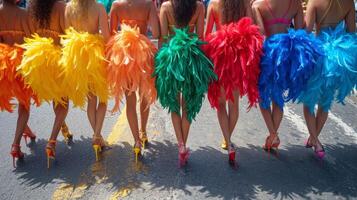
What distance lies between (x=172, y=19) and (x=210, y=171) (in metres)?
1.70

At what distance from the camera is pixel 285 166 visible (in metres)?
4.01

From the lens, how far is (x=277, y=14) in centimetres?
395

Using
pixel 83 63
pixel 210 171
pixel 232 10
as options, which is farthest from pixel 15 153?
pixel 232 10

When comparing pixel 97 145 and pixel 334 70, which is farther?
pixel 97 145

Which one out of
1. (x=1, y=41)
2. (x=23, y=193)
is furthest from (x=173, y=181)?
(x=1, y=41)

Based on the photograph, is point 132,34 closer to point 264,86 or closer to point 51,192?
point 264,86

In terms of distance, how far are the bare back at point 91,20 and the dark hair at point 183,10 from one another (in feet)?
2.52

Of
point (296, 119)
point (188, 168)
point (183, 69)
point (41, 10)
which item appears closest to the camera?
point (183, 69)

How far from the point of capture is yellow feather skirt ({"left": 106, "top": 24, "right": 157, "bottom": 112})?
361 centimetres

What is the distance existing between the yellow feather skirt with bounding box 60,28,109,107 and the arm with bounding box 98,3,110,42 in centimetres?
13

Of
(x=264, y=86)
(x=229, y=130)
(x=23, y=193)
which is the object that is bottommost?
(x=23, y=193)

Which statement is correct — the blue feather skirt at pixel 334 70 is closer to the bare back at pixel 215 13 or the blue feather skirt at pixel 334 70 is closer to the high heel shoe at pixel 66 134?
the bare back at pixel 215 13

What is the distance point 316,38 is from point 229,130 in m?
1.40

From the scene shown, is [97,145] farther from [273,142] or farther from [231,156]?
[273,142]
